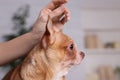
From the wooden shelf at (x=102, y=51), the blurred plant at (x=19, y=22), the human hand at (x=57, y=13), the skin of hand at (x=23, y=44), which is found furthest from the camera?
the wooden shelf at (x=102, y=51)

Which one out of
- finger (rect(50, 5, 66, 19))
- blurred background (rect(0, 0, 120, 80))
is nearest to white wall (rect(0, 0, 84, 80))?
blurred background (rect(0, 0, 120, 80))

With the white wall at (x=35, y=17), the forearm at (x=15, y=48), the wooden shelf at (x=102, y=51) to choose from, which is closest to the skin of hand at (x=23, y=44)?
the forearm at (x=15, y=48)

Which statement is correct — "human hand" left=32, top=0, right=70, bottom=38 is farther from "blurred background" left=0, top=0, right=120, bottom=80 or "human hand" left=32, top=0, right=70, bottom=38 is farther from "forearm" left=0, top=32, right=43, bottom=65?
"blurred background" left=0, top=0, right=120, bottom=80

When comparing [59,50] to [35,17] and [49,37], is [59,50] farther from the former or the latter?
[35,17]

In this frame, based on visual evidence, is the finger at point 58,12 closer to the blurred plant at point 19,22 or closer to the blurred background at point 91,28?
the blurred plant at point 19,22

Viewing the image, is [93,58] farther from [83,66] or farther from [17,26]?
[17,26]

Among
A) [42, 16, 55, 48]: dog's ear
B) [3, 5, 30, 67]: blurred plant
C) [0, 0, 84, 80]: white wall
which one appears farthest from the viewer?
[0, 0, 84, 80]: white wall

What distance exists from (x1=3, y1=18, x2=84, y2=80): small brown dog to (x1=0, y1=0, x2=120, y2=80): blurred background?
263 centimetres

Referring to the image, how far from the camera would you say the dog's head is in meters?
0.63

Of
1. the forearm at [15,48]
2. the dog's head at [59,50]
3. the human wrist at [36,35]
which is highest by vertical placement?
the dog's head at [59,50]

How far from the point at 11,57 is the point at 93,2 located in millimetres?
2749

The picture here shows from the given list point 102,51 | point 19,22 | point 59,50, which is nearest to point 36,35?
point 59,50

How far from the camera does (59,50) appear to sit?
2.15 ft

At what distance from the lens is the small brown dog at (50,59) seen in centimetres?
62
